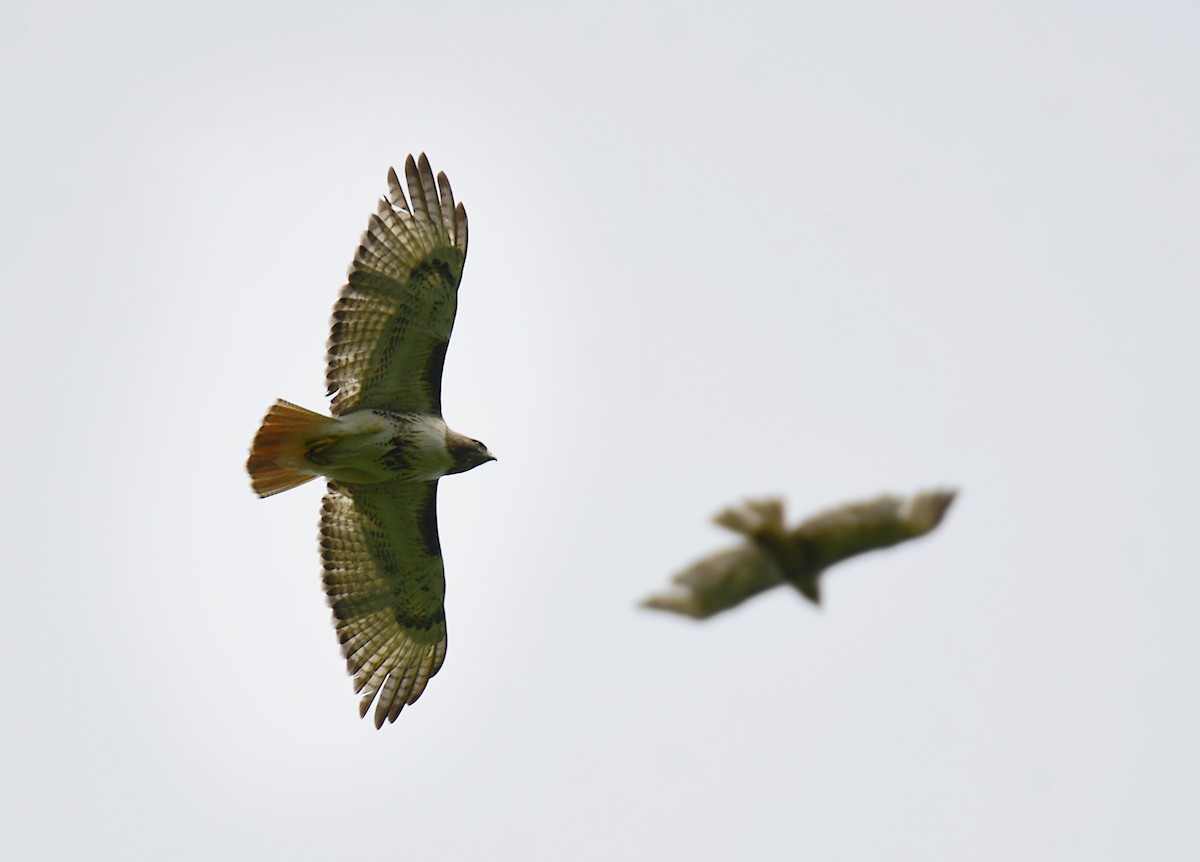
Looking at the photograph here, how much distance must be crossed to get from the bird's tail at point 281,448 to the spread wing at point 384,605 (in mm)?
972

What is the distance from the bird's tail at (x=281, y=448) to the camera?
1177 centimetres

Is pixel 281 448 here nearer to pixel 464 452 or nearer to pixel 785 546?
pixel 464 452

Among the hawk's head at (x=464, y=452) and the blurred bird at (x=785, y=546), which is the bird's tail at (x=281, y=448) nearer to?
the hawk's head at (x=464, y=452)

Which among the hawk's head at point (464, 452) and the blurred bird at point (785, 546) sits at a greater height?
the hawk's head at point (464, 452)

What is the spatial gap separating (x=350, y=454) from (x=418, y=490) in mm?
909

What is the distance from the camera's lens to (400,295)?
1197cm

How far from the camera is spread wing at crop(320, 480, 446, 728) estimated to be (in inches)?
516

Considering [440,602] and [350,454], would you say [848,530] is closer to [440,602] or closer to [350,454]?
[350,454]

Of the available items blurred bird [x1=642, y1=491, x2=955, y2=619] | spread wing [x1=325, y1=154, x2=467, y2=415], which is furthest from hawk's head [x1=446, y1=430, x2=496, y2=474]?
blurred bird [x1=642, y1=491, x2=955, y2=619]

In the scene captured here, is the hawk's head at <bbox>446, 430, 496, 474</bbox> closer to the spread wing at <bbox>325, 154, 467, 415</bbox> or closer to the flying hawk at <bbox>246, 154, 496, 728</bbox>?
the flying hawk at <bbox>246, 154, 496, 728</bbox>

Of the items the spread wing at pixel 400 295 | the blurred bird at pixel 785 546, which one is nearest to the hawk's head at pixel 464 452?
the spread wing at pixel 400 295

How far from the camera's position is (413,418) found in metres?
12.2

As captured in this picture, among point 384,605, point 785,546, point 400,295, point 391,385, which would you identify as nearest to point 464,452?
point 391,385

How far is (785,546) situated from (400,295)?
5060 mm
